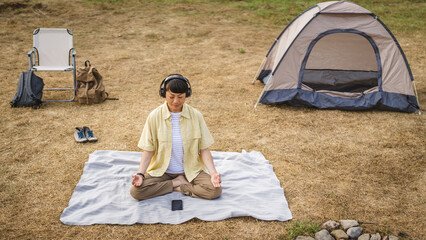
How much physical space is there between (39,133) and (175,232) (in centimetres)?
291

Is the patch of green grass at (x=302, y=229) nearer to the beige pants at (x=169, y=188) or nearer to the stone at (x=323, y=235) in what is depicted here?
the stone at (x=323, y=235)

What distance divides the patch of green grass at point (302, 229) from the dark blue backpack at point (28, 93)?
461 centimetres

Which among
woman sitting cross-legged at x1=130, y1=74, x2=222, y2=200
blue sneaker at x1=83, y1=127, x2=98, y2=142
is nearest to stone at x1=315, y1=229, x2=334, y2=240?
woman sitting cross-legged at x1=130, y1=74, x2=222, y2=200

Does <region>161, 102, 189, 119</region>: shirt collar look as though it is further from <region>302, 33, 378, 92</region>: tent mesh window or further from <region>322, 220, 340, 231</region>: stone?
<region>302, 33, 378, 92</region>: tent mesh window

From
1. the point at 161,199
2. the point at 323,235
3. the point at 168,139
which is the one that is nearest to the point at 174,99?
the point at 168,139

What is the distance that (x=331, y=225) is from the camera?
322cm

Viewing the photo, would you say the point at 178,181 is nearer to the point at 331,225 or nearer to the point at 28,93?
the point at 331,225

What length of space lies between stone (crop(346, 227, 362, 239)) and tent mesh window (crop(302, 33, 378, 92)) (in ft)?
13.6

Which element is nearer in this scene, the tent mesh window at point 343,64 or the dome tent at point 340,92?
the dome tent at point 340,92

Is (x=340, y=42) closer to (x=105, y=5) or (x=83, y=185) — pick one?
(x=83, y=185)

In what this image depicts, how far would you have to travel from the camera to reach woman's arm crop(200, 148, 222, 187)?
133 inches

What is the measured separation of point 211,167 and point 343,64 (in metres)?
5.19

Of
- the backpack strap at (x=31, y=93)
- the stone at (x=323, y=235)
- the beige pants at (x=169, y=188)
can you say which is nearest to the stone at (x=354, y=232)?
the stone at (x=323, y=235)

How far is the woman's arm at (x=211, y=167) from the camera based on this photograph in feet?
11.1
